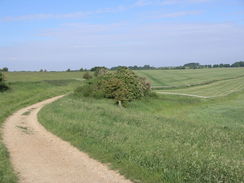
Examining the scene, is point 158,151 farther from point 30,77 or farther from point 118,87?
point 30,77

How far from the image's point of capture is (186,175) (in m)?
8.47

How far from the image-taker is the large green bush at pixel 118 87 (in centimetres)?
4067

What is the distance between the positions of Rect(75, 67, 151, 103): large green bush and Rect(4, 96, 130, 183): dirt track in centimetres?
2505

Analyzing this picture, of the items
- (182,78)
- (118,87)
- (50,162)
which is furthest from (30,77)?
(50,162)

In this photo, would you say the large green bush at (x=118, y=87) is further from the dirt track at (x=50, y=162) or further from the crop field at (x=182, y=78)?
the crop field at (x=182, y=78)

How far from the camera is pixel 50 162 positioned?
1072 cm

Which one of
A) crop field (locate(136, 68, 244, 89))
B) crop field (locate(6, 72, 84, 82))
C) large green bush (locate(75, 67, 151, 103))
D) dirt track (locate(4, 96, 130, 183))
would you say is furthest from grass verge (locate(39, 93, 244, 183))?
crop field (locate(136, 68, 244, 89))

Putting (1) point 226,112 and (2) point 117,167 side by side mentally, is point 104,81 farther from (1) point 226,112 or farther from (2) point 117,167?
(2) point 117,167

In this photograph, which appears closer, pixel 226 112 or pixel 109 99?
pixel 226 112

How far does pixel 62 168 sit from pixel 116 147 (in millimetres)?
2120

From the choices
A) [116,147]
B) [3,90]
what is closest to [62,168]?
[116,147]

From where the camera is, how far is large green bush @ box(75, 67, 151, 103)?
40675 mm

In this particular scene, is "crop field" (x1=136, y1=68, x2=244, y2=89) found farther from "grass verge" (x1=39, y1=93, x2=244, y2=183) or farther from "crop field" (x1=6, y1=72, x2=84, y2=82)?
"grass verge" (x1=39, y1=93, x2=244, y2=183)

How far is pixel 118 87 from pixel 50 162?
30.5 m
